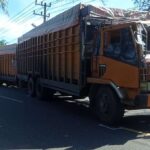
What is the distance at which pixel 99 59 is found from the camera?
12.1 m

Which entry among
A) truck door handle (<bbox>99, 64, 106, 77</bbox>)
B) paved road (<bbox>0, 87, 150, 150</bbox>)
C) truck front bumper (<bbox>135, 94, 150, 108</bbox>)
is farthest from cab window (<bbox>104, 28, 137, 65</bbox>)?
paved road (<bbox>0, 87, 150, 150</bbox>)

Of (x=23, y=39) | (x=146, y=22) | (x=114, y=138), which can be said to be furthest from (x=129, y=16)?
(x=23, y=39)

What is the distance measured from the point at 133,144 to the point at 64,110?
6268 mm

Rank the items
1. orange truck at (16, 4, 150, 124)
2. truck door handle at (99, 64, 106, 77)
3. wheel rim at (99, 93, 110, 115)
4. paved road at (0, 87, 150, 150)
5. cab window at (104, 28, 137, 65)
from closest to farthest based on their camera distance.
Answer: paved road at (0, 87, 150, 150)
orange truck at (16, 4, 150, 124)
cab window at (104, 28, 137, 65)
wheel rim at (99, 93, 110, 115)
truck door handle at (99, 64, 106, 77)

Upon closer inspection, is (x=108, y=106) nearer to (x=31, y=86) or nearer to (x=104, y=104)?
(x=104, y=104)

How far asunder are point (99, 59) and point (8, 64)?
17.4 m

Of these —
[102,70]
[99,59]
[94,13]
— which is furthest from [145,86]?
[94,13]

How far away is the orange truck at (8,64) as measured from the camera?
27188mm

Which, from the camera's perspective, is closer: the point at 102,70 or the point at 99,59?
the point at 102,70

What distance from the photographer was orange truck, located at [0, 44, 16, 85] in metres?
27.2

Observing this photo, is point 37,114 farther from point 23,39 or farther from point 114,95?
point 23,39

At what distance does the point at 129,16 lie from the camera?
13477mm

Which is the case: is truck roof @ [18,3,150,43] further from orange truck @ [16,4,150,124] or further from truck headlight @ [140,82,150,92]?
truck headlight @ [140,82,150,92]

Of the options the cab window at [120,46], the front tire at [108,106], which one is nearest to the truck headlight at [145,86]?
the cab window at [120,46]
